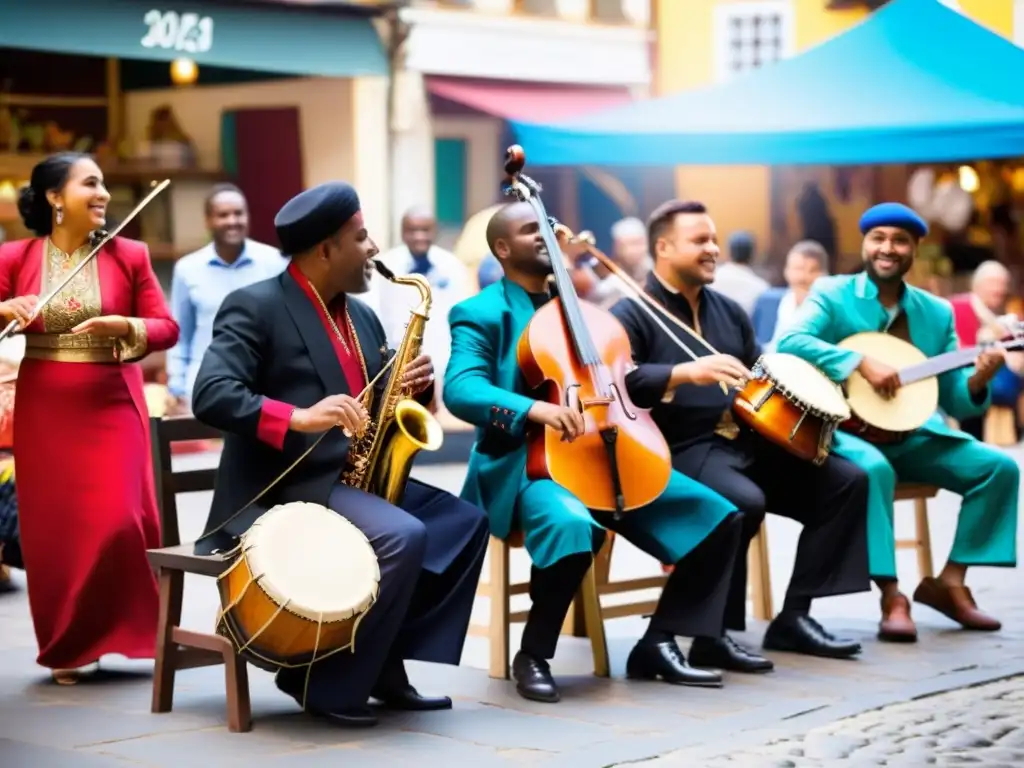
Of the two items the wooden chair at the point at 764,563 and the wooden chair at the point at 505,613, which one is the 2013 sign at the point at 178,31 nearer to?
the wooden chair at the point at 764,563

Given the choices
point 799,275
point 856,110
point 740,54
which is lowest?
point 799,275

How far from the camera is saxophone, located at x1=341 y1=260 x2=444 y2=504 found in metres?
6.38

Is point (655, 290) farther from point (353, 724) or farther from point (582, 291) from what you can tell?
point (582, 291)

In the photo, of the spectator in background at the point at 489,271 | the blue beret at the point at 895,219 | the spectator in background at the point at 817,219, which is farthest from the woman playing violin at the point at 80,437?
the spectator in background at the point at 817,219

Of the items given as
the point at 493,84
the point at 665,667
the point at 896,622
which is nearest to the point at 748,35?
the point at 493,84

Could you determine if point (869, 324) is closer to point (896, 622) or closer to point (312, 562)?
point (896, 622)

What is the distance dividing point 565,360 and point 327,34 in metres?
12.6

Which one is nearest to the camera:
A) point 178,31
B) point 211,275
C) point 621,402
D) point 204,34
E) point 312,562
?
point 312,562

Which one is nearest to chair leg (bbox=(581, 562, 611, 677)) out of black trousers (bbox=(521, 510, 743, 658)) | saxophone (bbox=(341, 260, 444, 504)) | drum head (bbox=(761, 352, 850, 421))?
black trousers (bbox=(521, 510, 743, 658))

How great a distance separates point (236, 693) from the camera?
6191 mm

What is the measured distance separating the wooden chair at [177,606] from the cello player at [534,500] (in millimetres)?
954

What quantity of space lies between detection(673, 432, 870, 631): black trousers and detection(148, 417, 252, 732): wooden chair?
6.52 ft

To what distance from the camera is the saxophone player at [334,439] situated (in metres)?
6.18

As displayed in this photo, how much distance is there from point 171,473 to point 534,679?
4.95 ft
